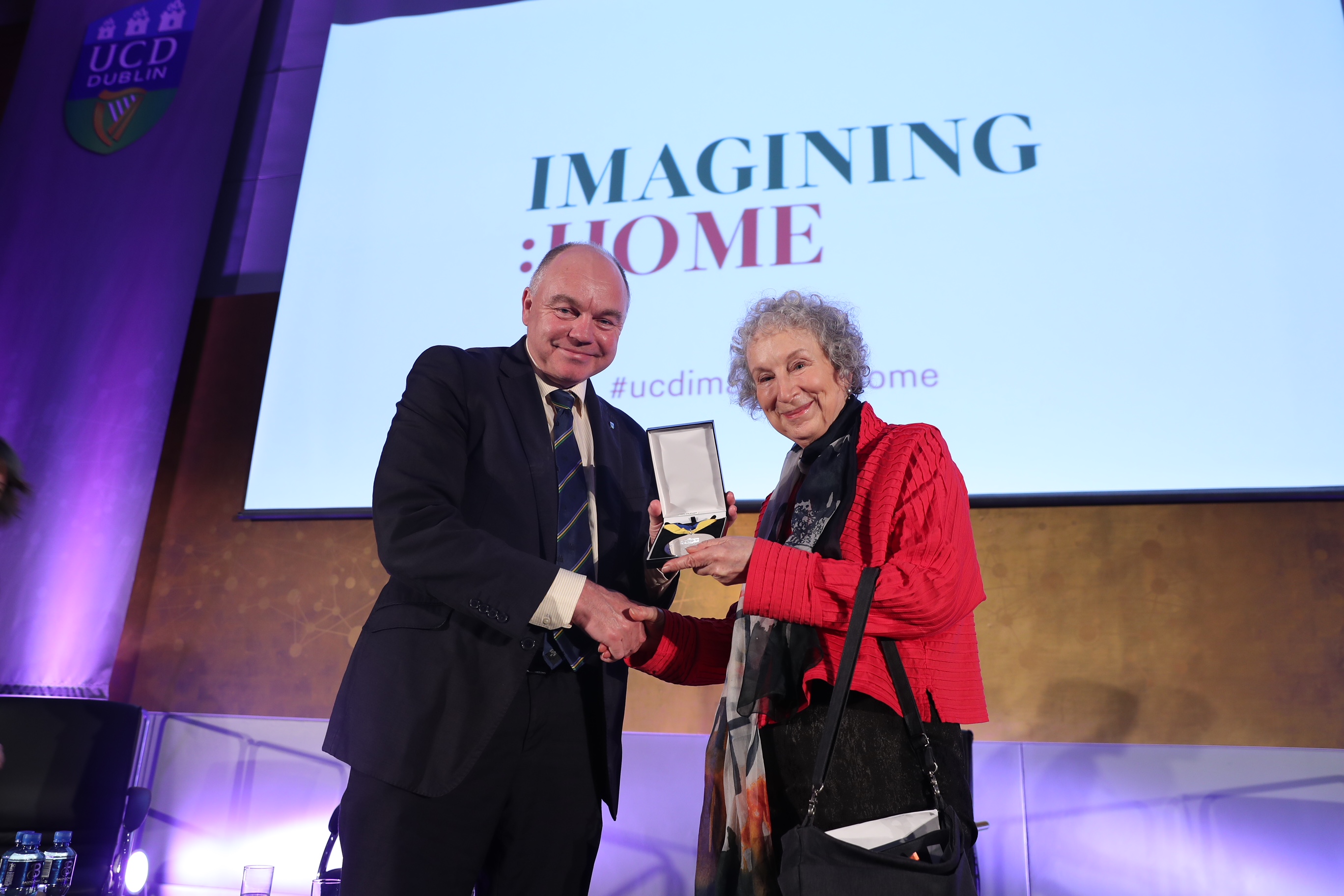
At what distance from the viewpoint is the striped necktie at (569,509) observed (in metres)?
1.68

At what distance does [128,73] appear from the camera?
A: 4.53 m

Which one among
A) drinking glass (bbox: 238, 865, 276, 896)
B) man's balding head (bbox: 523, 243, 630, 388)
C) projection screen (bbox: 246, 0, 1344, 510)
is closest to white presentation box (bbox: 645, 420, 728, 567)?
man's balding head (bbox: 523, 243, 630, 388)

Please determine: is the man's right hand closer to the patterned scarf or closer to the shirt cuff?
the shirt cuff

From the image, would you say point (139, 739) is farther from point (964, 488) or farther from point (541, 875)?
point (964, 488)

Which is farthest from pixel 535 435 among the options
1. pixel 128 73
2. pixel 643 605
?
pixel 128 73

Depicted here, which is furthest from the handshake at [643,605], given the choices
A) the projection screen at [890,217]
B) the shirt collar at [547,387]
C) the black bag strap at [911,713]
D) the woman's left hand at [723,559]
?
the projection screen at [890,217]

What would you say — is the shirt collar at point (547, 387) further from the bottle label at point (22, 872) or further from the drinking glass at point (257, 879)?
the drinking glass at point (257, 879)

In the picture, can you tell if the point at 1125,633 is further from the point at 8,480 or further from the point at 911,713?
the point at 8,480

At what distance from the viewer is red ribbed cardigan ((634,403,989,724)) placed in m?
1.37

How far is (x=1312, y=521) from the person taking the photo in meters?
2.95

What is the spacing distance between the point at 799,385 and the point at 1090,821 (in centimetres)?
196

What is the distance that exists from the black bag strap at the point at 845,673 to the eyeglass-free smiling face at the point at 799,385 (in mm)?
384

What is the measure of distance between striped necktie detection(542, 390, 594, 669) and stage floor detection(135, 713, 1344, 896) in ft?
5.11

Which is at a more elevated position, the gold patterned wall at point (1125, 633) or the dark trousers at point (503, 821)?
the gold patterned wall at point (1125, 633)
